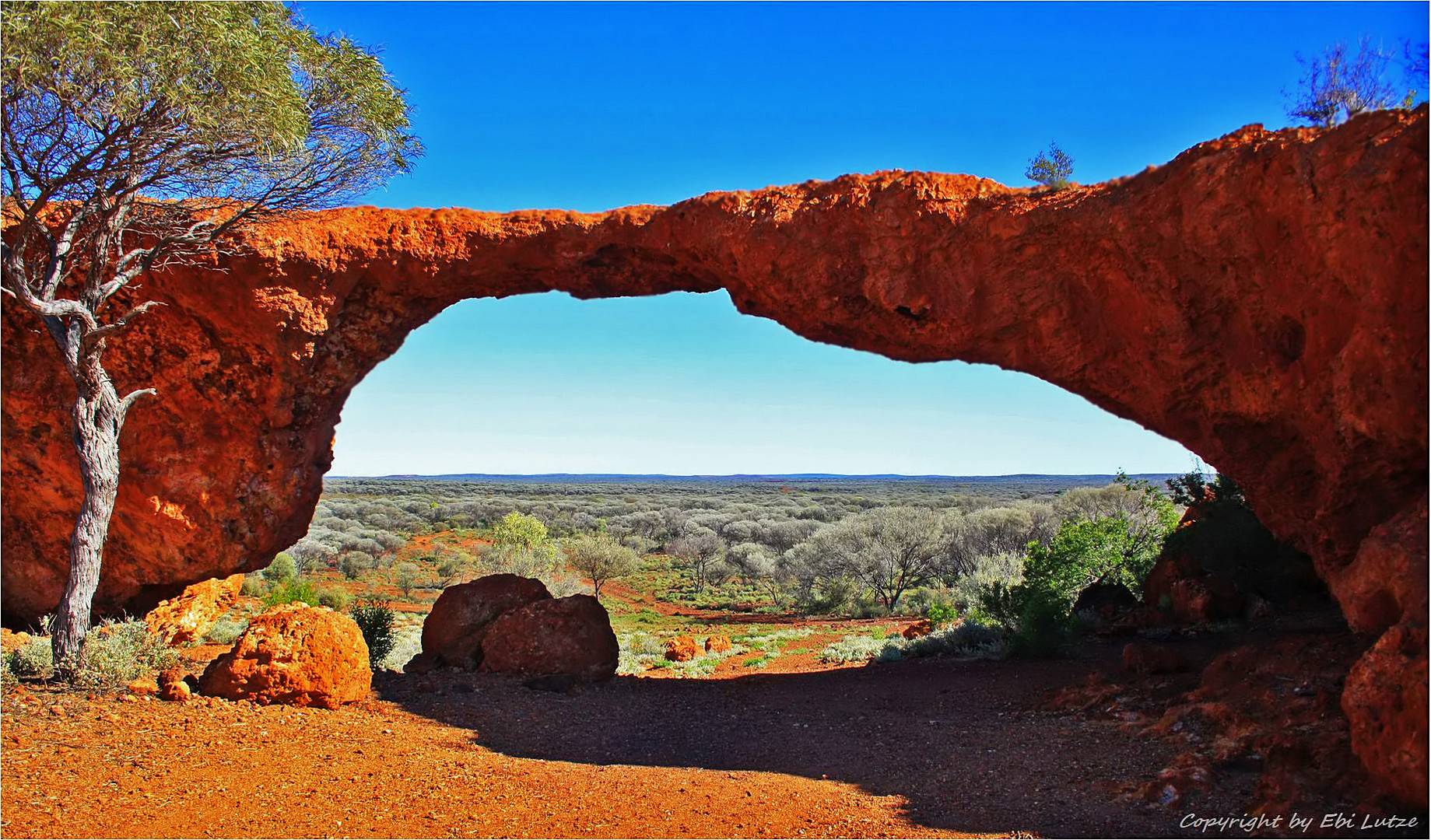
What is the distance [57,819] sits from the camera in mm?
5824

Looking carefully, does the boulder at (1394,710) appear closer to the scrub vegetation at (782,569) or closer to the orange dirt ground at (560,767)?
the orange dirt ground at (560,767)

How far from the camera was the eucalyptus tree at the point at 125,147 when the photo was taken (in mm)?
9203

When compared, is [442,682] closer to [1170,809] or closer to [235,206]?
[235,206]

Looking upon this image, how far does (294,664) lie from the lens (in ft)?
29.6

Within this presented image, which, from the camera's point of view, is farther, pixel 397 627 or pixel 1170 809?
pixel 397 627

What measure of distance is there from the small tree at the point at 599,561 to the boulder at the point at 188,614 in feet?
51.1

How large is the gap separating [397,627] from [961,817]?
50.5 ft

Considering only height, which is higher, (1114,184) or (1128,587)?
(1114,184)

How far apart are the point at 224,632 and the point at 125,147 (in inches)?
300

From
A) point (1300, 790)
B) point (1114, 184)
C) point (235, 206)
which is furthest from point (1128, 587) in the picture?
point (235, 206)

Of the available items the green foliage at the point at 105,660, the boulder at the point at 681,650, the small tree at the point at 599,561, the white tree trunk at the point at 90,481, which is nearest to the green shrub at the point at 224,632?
the green foliage at the point at 105,660

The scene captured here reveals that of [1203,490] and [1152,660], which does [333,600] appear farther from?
[1203,490]

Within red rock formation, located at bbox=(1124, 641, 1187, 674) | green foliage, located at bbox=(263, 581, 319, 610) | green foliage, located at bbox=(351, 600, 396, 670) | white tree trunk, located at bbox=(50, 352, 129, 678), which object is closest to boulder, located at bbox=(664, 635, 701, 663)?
green foliage, located at bbox=(351, 600, 396, 670)

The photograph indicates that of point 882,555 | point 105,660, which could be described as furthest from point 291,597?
point 882,555
